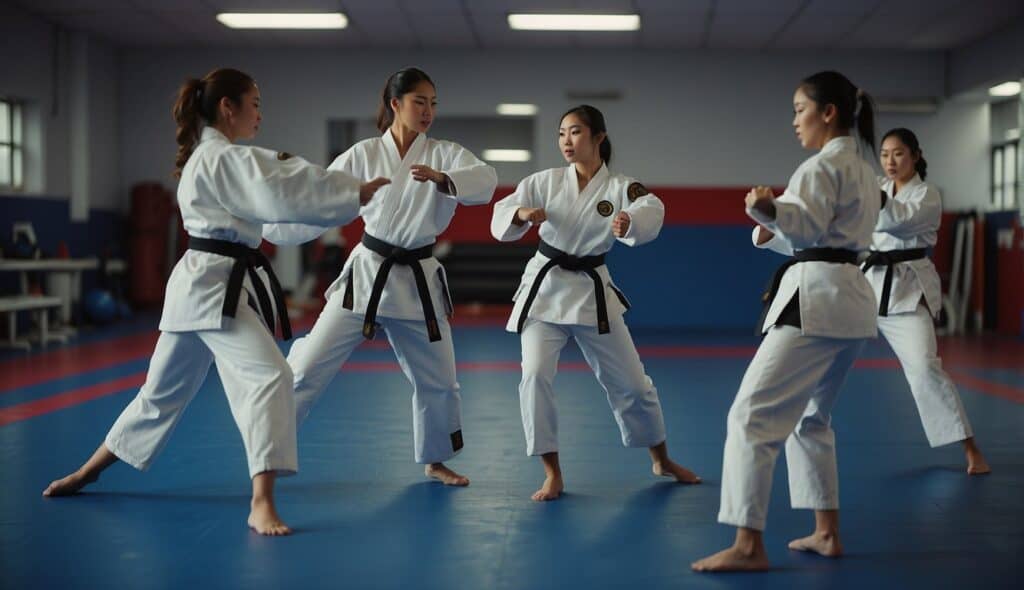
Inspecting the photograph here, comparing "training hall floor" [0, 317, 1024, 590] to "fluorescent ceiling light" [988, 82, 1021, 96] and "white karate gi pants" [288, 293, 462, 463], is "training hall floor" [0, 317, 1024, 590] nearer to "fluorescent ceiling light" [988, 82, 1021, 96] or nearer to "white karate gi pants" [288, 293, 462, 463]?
"white karate gi pants" [288, 293, 462, 463]

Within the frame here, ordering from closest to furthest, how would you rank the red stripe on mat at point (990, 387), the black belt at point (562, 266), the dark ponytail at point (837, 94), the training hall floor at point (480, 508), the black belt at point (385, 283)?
the training hall floor at point (480, 508) → the dark ponytail at point (837, 94) → the black belt at point (385, 283) → the black belt at point (562, 266) → the red stripe on mat at point (990, 387)

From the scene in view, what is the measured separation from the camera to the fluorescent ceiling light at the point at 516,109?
11422 mm

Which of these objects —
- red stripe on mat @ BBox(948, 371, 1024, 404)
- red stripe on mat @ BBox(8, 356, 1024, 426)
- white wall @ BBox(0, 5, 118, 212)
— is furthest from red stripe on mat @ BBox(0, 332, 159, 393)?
red stripe on mat @ BBox(948, 371, 1024, 404)

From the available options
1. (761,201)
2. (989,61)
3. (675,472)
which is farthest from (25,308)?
(989,61)

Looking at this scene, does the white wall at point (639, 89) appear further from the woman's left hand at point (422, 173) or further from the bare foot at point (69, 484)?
the bare foot at point (69, 484)

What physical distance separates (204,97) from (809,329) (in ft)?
6.19

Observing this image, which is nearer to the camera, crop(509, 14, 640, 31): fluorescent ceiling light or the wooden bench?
the wooden bench

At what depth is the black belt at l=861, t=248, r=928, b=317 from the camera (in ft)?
12.7

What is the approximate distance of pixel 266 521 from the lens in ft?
9.18

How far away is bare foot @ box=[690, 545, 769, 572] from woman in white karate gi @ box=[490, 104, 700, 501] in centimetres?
91

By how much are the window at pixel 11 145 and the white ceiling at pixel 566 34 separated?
995mm

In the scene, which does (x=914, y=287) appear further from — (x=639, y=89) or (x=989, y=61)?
(x=639, y=89)

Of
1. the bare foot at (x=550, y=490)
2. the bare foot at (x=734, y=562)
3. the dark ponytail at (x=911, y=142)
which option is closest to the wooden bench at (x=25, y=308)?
the bare foot at (x=550, y=490)

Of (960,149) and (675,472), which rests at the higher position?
(960,149)
